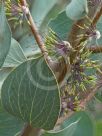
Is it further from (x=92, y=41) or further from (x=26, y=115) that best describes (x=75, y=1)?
(x=26, y=115)

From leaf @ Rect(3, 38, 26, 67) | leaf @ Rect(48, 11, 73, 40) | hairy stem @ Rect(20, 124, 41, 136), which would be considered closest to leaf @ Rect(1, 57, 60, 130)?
hairy stem @ Rect(20, 124, 41, 136)

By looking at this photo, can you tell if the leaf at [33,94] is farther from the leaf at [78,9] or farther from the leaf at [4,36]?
the leaf at [78,9]

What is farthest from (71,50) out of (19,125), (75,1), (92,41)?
(19,125)

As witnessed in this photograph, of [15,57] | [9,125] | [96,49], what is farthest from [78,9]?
[9,125]

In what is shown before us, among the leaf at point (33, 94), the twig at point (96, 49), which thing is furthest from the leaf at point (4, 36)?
the twig at point (96, 49)

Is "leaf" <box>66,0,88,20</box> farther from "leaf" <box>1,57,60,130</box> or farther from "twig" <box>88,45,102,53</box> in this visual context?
"leaf" <box>1,57,60,130</box>
